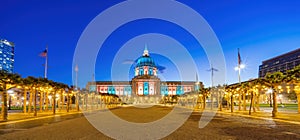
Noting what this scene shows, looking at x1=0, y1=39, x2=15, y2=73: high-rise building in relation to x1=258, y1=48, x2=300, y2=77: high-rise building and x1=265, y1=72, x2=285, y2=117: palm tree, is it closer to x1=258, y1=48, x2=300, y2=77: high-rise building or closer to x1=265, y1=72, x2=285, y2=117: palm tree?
x1=258, y1=48, x2=300, y2=77: high-rise building

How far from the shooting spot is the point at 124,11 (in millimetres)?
25656

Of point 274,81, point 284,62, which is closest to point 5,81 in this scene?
point 274,81

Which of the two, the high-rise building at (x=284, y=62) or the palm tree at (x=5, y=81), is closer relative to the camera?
the palm tree at (x=5, y=81)

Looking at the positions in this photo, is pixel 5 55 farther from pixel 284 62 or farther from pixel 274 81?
pixel 274 81

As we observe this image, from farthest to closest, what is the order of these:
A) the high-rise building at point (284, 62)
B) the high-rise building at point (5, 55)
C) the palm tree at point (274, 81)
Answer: the high-rise building at point (5, 55), the high-rise building at point (284, 62), the palm tree at point (274, 81)

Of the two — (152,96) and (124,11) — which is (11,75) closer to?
(124,11)

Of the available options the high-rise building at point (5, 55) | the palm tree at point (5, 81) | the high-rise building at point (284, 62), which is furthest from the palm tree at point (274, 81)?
the high-rise building at point (5, 55)

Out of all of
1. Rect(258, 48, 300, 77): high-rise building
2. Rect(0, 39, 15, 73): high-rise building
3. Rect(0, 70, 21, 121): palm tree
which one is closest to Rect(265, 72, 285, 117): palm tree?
Rect(0, 70, 21, 121): palm tree

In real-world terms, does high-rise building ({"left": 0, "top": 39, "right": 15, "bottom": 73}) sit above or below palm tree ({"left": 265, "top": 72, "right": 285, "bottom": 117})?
above

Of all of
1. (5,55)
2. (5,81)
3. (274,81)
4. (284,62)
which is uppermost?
(5,55)

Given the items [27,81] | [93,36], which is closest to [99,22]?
[93,36]

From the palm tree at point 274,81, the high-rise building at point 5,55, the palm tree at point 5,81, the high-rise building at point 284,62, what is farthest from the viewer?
the high-rise building at point 5,55

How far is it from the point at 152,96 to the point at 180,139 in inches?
7176

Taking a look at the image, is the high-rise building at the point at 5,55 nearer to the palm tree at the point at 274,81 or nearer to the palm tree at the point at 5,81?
the palm tree at the point at 5,81
